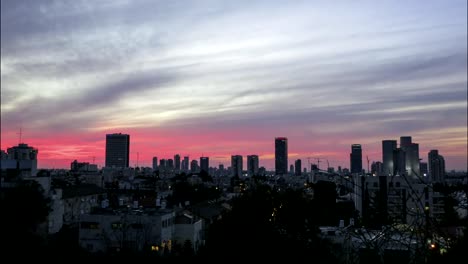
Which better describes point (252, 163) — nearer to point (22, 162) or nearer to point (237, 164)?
point (237, 164)

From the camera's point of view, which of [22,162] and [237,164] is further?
[237,164]

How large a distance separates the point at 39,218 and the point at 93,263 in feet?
20.4

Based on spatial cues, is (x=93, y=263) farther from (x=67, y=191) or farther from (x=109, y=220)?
(x=67, y=191)

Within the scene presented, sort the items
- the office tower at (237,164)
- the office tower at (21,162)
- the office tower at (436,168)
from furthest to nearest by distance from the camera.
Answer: the office tower at (237,164) < the office tower at (436,168) < the office tower at (21,162)

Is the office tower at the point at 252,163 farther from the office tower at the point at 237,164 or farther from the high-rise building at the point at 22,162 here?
the high-rise building at the point at 22,162

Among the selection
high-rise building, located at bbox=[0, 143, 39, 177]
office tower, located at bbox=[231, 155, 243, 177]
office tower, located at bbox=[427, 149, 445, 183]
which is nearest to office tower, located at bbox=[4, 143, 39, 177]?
high-rise building, located at bbox=[0, 143, 39, 177]

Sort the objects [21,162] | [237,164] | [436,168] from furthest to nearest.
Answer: [237,164] < [436,168] < [21,162]

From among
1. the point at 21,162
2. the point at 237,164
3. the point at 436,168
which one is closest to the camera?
the point at 21,162

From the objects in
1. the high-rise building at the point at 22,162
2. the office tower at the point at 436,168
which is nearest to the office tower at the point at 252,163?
the office tower at the point at 436,168

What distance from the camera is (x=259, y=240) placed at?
19812 mm

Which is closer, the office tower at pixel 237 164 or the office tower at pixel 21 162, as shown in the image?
the office tower at pixel 21 162

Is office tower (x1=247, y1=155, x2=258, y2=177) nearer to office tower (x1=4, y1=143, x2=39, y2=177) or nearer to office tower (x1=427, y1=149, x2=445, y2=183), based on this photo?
office tower (x1=427, y1=149, x2=445, y2=183)

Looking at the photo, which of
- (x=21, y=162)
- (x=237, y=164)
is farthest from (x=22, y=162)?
(x=237, y=164)

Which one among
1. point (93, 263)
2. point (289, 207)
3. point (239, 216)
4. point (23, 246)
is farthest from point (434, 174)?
point (23, 246)
